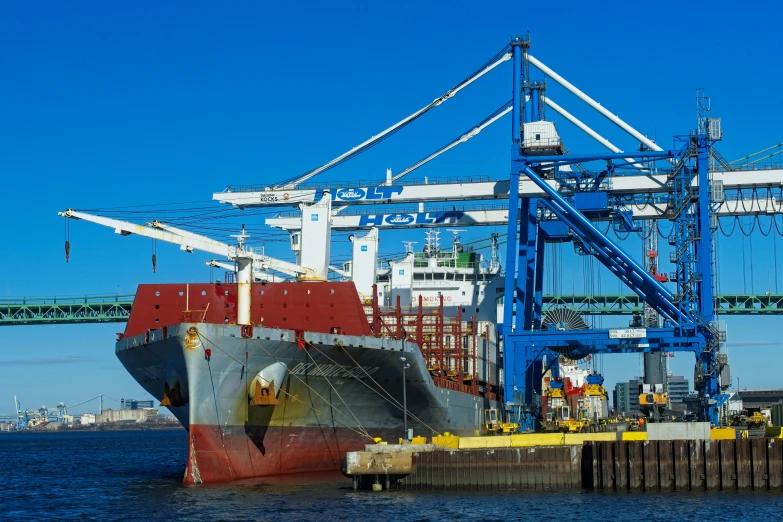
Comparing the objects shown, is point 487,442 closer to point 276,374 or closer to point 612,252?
point 276,374

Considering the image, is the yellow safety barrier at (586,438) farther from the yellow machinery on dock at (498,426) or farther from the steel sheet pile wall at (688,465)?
the yellow machinery on dock at (498,426)

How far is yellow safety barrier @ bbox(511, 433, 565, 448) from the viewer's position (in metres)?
36.1

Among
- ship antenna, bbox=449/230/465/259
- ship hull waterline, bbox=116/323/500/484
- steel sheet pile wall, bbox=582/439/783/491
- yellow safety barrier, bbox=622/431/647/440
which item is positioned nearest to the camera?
steel sheet pile wall, bbox=582/439/783/491

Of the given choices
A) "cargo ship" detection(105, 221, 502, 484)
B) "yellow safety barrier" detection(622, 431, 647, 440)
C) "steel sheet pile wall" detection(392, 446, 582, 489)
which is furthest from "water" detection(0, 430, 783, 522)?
"yellow safety barrier" detection(622, 431, 647, 440)

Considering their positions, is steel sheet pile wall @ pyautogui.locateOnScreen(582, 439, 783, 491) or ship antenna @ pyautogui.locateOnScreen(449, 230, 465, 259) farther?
ship antenna @ pyautogui.locateOnScreen(449, 230, 465, 259)

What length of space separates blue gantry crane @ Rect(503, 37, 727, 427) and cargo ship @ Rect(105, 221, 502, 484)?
202 inches

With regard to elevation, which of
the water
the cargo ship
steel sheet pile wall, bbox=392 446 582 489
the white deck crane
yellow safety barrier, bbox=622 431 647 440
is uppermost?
the white deck crane

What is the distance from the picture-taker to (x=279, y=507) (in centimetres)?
3056

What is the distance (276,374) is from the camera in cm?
3716

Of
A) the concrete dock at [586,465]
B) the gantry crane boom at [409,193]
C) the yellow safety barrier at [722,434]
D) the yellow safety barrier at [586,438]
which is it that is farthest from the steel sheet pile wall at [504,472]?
the gantry crane boom at [409,193]

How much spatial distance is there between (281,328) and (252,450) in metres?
4.69

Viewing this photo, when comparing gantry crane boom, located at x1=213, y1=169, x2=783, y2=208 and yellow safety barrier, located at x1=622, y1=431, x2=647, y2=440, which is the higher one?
gantry crane boom, located at x1=213, y1=169, x2=783, y2=208

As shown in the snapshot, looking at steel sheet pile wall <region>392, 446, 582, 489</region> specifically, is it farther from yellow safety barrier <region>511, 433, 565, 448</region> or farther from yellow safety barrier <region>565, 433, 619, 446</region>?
yellow safety barrier <region>511, 433, 565, 448</region>

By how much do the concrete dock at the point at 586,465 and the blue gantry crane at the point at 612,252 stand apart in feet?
40.5
